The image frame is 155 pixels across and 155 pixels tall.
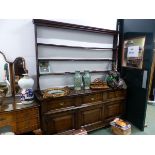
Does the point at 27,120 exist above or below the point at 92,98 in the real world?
below

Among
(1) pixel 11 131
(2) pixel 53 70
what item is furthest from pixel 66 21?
(1) pixel 11 131

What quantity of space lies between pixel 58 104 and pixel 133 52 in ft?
5.46

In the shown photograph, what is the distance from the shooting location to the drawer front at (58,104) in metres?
1.86

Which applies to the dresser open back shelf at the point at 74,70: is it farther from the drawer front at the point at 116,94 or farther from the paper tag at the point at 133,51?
the paper tag at the point at 133,51

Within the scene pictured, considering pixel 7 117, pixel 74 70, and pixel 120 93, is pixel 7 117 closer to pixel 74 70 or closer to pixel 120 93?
pixel 74 70

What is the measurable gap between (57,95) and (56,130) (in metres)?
0.54

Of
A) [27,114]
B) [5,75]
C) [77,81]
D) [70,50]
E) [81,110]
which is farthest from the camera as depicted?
[70,50]

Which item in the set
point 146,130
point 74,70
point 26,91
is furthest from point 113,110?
point 26,91

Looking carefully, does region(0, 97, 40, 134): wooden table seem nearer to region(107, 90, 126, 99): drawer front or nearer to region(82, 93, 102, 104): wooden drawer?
region(82, 93, 102, 104): wooden drawer

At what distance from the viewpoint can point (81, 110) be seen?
214 cm

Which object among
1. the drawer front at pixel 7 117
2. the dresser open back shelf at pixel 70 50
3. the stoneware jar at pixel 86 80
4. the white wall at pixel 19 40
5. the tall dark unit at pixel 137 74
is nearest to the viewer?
the drawer front at pixel 7 117

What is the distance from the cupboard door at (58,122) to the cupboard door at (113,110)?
0.69 meters

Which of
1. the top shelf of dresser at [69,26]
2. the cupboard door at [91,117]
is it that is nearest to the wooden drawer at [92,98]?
the cupboard door at [91,117]

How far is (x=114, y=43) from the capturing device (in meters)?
2.71
